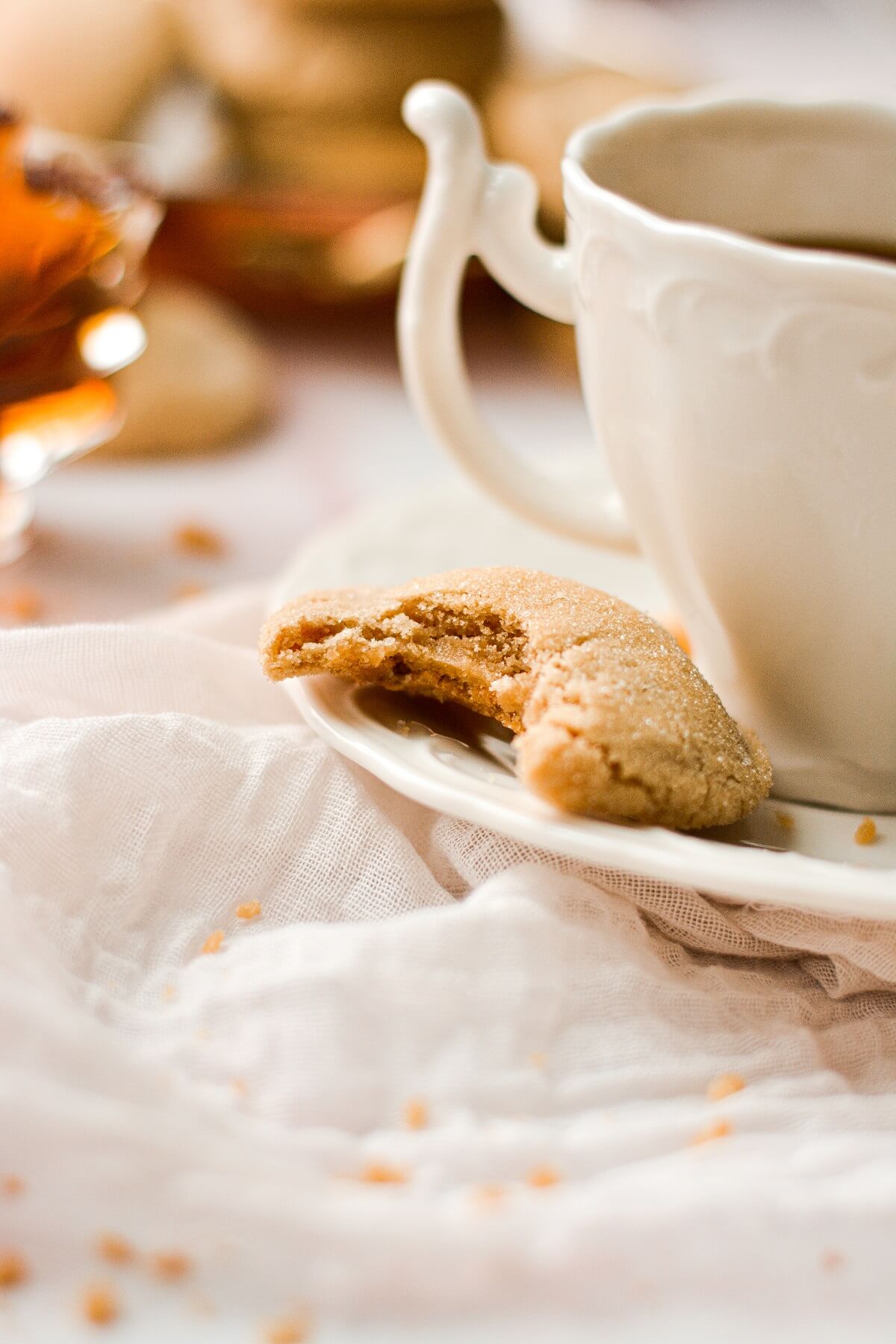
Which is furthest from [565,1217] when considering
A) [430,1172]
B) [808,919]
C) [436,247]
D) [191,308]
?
[191,308]

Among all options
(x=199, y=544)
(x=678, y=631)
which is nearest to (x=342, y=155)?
(x=199, y=544)

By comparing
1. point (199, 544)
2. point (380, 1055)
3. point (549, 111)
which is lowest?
point (199, 544)

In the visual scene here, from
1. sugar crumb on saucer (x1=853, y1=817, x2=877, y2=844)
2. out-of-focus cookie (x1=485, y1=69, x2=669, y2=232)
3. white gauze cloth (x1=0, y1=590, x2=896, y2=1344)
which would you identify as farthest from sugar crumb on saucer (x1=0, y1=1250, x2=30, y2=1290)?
out-of-focus cookie (x1=485, y1=69, x2=669, y2=232)

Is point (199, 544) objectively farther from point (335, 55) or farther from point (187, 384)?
point (335, 55)

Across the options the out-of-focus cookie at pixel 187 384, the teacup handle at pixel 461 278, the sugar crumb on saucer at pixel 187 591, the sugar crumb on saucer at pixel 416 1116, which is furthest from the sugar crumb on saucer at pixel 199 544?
the sugar crumb on saucer at pixel 416 1116

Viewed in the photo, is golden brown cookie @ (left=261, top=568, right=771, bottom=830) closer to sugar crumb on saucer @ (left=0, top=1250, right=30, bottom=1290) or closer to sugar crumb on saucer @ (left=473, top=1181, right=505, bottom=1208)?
sugar crumb on saucer @ (left=473, top=1181, right=505, bottom=1208)

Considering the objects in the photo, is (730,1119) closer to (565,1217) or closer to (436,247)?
(565,1217)

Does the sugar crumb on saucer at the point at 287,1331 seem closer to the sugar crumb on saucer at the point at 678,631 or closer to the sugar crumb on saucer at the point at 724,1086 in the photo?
the sugar crumb on saucer at the point at 724,1086
